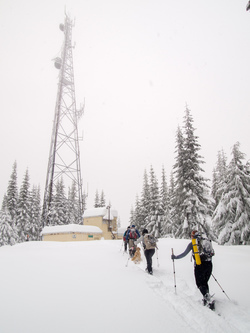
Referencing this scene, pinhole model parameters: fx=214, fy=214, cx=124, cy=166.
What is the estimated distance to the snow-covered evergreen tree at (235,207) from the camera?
17595 mm

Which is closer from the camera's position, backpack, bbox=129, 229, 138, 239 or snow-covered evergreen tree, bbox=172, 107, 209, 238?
backpack, bbox=129, 229, 138, 239

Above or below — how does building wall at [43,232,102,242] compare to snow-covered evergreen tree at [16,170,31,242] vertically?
below

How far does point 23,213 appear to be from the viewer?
38375 millimetres

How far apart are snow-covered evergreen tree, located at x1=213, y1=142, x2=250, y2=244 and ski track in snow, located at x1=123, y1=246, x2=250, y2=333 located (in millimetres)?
13643

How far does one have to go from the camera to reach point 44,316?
373 cm

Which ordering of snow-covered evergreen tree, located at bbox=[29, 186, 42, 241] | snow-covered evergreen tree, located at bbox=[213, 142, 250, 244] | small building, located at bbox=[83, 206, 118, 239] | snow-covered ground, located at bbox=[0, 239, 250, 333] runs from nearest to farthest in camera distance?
snow-covered ground, located at bbox=[0, 239, 250, 333]
snow-covered evergreen tree, located at bbox=[213, 142, 250, 244]
small building, located at bbox=[83, 206, 118, 239]
snow-covered evergreen tree, located at bbox=[29, 186, 42, 241]

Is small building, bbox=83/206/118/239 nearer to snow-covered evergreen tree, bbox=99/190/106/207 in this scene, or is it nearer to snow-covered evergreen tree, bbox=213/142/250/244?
snow-covered evergreen tree, bbox=99/190/106/207

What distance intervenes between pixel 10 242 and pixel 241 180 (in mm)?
31781

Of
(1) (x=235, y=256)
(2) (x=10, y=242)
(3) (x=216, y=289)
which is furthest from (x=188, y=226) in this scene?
(2) (x=10, y=242)

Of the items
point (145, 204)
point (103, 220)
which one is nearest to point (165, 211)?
point (145, 204)

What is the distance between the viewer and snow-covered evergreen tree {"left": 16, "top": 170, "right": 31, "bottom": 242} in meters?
38.1

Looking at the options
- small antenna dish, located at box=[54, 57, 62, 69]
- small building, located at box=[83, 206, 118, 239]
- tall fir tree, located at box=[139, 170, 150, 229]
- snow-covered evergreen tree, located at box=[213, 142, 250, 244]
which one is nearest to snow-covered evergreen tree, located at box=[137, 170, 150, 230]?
tall fir tree, located at box=[139, 170, 150, 229]

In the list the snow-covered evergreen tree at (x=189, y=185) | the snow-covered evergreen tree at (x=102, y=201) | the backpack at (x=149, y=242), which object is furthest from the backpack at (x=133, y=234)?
the snow-covered evergreen tree at (x=102, y=201)

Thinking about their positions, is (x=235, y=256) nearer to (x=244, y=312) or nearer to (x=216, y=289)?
(x=216, y=289)
